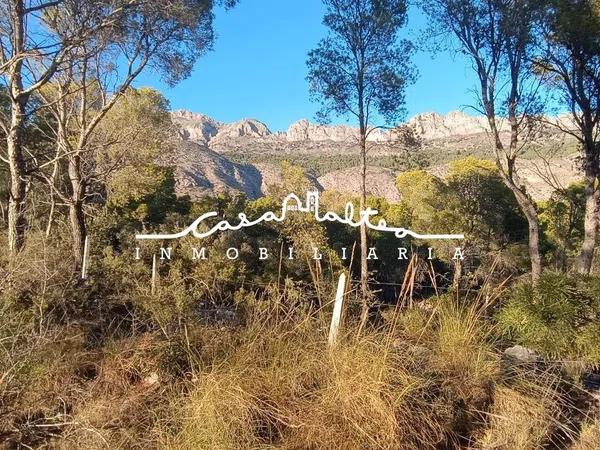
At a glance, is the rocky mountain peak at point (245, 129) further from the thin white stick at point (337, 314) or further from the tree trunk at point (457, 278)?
the thin white stick at point (337, 314)

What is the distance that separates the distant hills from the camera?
12.1 metres

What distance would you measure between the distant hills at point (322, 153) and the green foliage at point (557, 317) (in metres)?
5.89

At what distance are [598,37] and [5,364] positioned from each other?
9.81 metres

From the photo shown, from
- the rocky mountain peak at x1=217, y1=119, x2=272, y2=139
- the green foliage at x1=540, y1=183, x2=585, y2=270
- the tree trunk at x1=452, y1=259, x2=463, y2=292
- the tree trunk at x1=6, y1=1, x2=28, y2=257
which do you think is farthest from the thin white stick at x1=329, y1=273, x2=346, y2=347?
the rocky mountain peak at x1=217, y1=119, x2=272, y2=139

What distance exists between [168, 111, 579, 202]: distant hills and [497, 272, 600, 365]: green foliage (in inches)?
232

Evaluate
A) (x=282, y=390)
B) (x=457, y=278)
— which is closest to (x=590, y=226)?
(x=457, y=278)

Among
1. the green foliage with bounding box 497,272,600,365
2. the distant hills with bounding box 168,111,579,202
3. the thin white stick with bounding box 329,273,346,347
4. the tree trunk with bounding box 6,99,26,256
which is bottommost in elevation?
the green foliage with bounding box 497,272,600,365

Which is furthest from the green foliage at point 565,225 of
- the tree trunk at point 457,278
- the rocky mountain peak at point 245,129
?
the rocky mountain peak at point 245,129

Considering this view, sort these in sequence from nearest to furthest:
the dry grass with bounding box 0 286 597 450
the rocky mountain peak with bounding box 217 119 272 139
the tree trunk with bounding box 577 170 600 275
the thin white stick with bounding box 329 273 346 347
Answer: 1. the dry grass with bounding box 0 286 597 450
2. the thin white stick with bounding box 329 273 346 347
3. the tree trunk with bounding box 577 170 600 275
4. the rocky mountain peak with bounding box 217 119 272 139

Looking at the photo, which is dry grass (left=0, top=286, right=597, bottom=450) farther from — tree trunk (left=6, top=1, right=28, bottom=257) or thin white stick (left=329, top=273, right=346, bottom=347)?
tree trunk (left=6, top=1, right=28, bottom=257)

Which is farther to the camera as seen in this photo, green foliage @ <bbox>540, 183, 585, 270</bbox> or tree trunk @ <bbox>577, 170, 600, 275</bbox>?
green foliage @ <bbox>540, 183, 585, 270</bbox>

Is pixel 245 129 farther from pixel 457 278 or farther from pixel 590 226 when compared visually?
pixel 457 278

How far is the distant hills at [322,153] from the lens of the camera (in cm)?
1215

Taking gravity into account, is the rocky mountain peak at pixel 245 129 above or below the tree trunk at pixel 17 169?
above
